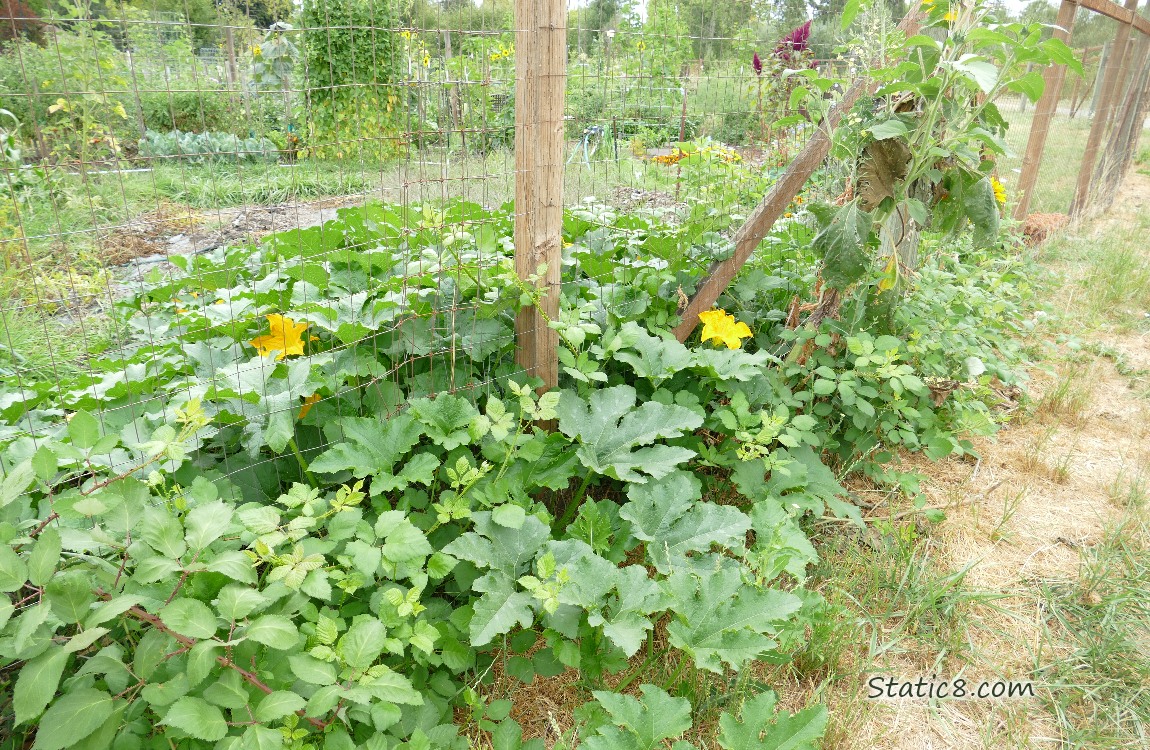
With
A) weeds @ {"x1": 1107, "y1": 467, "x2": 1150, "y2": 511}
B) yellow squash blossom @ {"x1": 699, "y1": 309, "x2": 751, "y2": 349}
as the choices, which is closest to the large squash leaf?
yellow squash blossom @ {"x1": 699, "y1": 309, "x2": 751, "y2": 349}

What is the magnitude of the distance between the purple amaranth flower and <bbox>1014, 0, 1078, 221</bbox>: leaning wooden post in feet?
9.07

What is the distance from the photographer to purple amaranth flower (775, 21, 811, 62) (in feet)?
10.6

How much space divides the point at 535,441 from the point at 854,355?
139 centimetres

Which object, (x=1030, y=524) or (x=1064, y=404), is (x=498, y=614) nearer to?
(x=1030, y=524)

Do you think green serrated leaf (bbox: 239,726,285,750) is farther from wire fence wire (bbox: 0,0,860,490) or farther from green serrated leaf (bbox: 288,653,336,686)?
wire fence wire (bbox: 0,0,860,490)

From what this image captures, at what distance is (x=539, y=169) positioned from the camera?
7.02ft

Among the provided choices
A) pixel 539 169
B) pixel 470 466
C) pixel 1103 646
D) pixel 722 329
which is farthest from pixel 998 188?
pixel 470 466

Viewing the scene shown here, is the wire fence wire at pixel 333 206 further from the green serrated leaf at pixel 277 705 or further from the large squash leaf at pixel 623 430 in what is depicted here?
the green serrated leaf at pixel 277 705

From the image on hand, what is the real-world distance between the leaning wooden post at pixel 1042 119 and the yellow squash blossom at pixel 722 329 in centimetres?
381

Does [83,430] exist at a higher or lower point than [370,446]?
higher

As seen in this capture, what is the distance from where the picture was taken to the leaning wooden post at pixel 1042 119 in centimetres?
527

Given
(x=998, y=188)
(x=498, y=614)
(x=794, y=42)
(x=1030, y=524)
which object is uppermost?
(x=794, y=42)

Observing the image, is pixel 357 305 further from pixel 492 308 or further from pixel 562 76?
pixel 562 76

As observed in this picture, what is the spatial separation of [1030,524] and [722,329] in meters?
1.31
